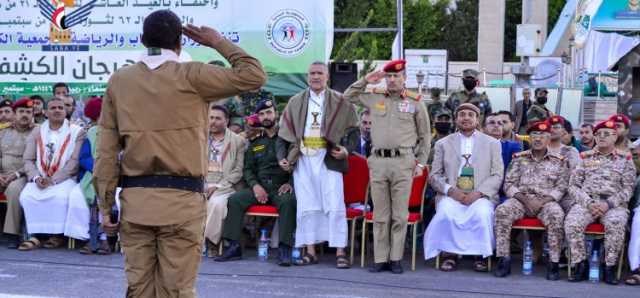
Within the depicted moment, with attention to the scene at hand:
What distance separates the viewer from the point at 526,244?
922cm

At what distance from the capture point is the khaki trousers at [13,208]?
10.2 meters

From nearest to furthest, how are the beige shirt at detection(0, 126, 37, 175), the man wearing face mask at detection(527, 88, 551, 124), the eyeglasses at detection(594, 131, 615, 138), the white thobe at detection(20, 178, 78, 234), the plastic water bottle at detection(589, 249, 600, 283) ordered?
1. the plastic water bottle at detection(589, 249, 600, 283)
2. the eyeglasses at detection(594, 131, 615, 138)
3. the white thobe at detection(20, 178, 78, 234)
4. the beige shirt at detection(0, 126, 37, 175)
5. the man wearing face mask at detection(527, 88, 551, 124)

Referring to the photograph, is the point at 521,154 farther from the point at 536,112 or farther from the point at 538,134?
the point at 536,112

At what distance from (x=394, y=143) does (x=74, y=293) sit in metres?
3.19

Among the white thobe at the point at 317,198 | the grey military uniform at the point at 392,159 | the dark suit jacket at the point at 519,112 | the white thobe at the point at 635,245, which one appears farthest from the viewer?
the dark suit jacket at the point at 519,112

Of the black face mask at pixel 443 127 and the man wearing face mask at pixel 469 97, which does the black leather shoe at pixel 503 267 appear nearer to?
the black face mask at pixel 443 127

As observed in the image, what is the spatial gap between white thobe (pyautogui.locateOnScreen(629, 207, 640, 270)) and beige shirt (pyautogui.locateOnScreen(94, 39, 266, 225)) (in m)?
4.96

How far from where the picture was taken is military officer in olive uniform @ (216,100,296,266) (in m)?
9.64

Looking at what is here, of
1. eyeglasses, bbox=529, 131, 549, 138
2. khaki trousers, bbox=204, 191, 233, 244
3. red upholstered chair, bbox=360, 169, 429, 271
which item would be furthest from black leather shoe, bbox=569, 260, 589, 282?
khaki trousers, bbox=204, 191, 233, 244

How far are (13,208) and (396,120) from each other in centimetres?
413

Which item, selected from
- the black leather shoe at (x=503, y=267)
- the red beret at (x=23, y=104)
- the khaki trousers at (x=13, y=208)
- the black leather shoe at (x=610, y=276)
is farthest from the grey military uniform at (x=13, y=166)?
the black leather shoe at (x=610, y=276)

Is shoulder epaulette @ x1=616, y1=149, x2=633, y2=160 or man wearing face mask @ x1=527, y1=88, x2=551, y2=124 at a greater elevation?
man wearing face mask @ x1=527, y1=88, x2=551, y2=124

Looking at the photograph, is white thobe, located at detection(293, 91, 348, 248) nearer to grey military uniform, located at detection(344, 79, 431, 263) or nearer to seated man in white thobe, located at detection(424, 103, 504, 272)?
grey military uniform, located at detection(344, 79, 431, 263)

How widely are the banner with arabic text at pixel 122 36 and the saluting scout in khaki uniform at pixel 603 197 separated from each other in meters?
4.26
